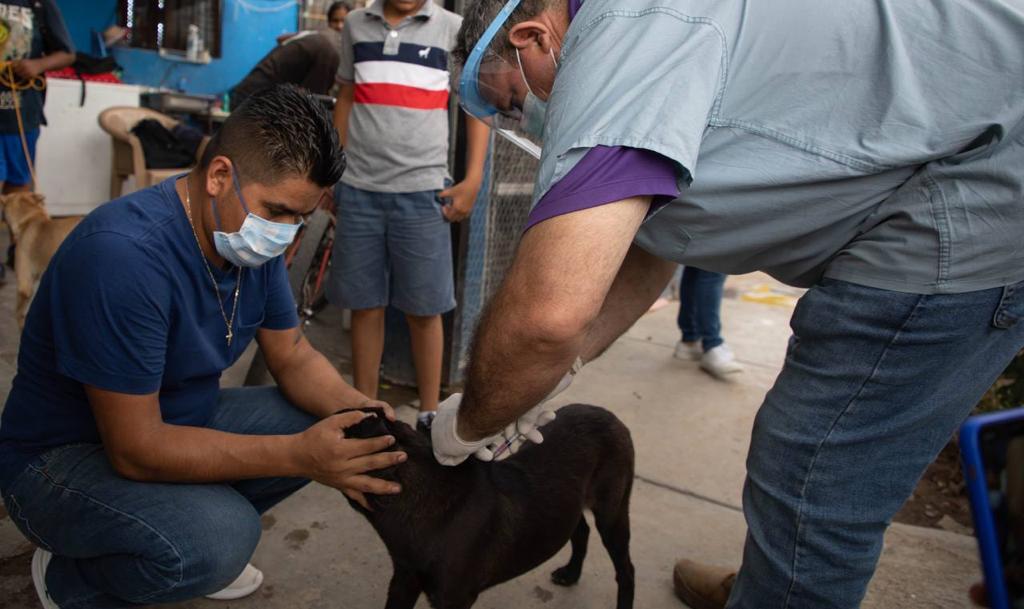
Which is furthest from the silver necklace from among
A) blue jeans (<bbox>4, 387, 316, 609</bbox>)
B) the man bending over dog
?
blue jeans (<bbox>4, 387, 316, 609</bbox>)

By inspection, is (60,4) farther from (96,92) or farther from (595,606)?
(595,606)

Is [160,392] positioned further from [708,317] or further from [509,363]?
[708,317]

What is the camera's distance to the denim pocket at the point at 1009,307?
144 centimetres

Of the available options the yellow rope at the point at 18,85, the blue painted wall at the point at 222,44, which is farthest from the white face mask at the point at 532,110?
the blue painted wall at the point at 222,44

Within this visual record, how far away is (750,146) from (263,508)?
1.79 meters

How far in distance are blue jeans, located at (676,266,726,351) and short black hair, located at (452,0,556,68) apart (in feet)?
11.4

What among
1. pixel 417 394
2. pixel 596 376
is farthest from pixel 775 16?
pixel 596 376

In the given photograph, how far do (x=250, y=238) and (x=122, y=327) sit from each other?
0.37m

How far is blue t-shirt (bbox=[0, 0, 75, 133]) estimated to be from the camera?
184 inches

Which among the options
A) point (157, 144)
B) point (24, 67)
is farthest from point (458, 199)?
point (157, 144)

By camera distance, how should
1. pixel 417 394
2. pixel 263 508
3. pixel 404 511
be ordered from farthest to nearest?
pixel 417 394
pixel 263 508
pixel 404 511

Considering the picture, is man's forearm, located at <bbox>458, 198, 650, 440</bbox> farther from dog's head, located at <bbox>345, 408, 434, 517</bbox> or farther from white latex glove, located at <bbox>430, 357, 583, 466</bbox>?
dog's head, located at <bbox>345, 408, 434, 517</bbox>

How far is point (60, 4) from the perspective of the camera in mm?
7996

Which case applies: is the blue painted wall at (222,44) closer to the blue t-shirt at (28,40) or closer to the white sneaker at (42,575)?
the blue t-shirt at (28,40)
